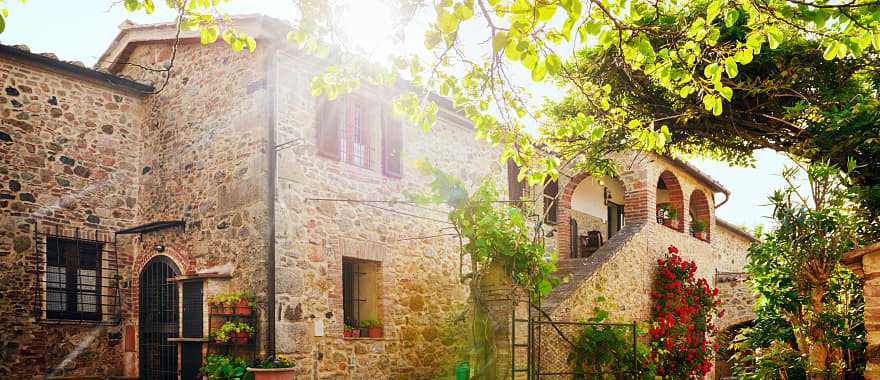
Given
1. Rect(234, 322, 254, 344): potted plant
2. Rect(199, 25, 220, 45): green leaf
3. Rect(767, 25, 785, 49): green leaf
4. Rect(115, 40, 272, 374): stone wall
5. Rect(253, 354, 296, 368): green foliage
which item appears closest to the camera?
Rect(767, 25, 785, 49): green leaf

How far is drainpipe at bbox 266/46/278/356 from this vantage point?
26.6ft

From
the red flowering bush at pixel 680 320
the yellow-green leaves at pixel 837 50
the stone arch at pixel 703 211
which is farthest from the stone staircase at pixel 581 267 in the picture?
the yellow-green leaves at pixel 837 50

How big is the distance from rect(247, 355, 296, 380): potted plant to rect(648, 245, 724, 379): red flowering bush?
7.19 metres

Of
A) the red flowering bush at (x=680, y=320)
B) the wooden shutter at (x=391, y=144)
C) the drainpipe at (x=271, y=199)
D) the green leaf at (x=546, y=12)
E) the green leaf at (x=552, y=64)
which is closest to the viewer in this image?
the green leaf at (x=546, y=12)

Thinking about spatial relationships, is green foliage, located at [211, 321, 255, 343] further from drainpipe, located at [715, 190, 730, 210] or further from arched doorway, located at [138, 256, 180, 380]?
drainpipe, located at [715, 190, 730, 210]

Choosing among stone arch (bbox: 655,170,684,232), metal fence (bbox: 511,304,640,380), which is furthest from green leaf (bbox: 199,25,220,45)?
stone arch (bbox: 655,170,684,232)

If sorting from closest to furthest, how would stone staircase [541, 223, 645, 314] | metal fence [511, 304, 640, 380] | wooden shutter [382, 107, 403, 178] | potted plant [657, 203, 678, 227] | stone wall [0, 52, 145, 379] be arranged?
stone wall [0, 52, 145, 379]
metal fence [511, 304, 640, 380]
wooden shutter [382, 107, 403, 178]
stone staircase [541, 223, 645, 314]
potted plant [657, 203, 678, 227]

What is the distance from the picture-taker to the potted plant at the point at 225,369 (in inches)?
→ 308

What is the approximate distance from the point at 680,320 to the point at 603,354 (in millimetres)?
4077

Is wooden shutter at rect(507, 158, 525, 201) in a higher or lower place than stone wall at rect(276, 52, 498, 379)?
higher

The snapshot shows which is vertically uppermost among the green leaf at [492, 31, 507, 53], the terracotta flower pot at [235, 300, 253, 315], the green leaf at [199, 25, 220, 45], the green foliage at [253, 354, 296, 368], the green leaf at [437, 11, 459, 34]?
the green leaf at [199, 25, 220, 45]

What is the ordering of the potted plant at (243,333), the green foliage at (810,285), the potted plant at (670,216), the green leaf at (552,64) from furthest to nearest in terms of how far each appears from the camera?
the potted plant at (670,216), the potted plant at (243,333), the green foliage at (810,285), the green leaf at (552,64)

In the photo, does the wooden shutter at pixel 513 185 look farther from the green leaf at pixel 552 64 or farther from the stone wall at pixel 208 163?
the green leaf at pixel 552 64

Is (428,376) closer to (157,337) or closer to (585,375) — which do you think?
(585,375)
